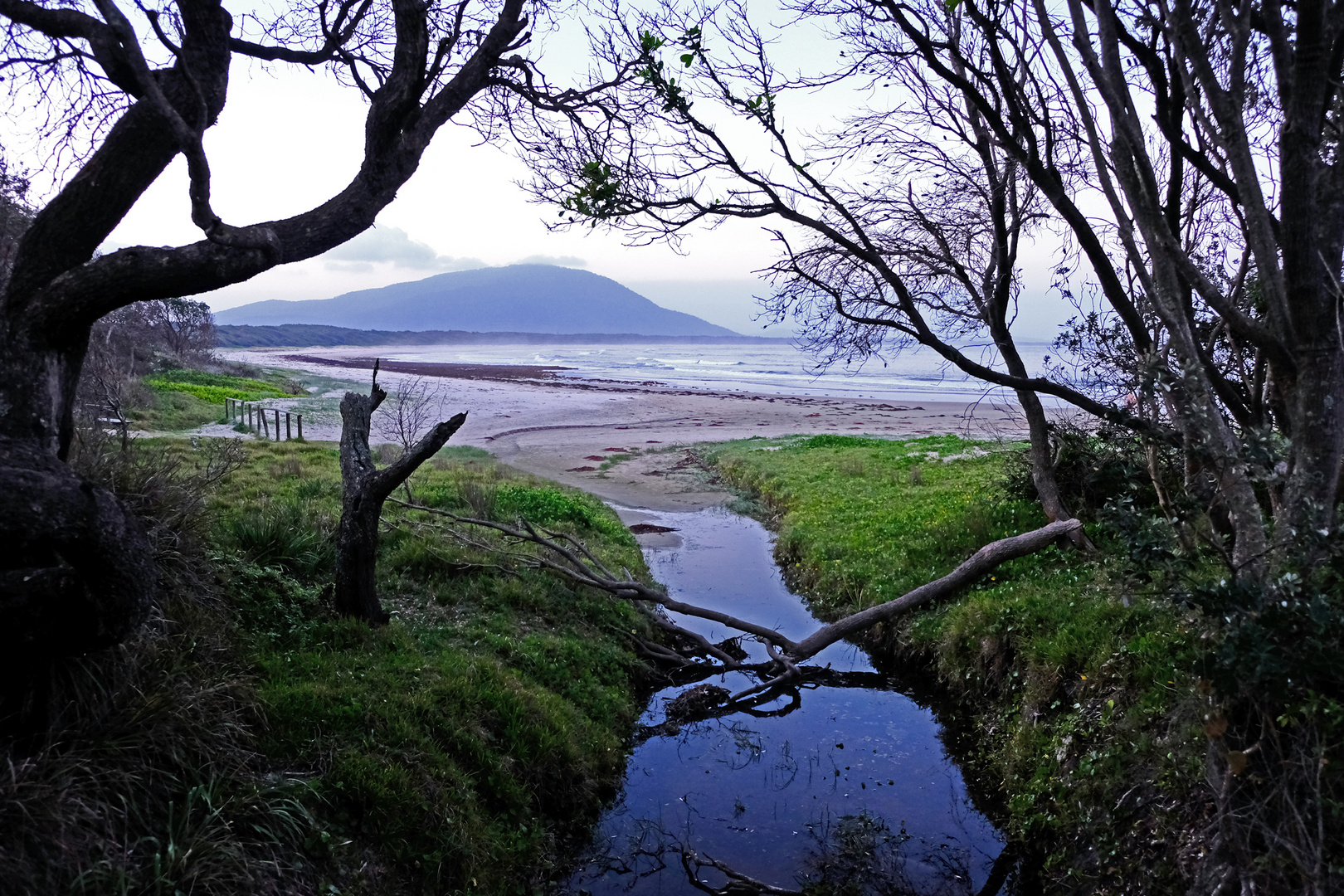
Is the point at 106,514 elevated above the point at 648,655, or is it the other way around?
the point at 106,514

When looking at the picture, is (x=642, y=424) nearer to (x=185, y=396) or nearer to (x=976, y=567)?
(x=185, y=396)

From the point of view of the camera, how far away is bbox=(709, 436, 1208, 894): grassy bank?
17.4 feet

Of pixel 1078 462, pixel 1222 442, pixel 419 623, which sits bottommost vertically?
pixel 419 623

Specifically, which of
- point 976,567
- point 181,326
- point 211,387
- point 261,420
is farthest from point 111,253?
point 181,326

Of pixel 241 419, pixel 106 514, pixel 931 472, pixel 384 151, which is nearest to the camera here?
pixel 106 514

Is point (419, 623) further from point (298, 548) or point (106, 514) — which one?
point (106, 514)

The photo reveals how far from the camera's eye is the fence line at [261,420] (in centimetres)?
2675

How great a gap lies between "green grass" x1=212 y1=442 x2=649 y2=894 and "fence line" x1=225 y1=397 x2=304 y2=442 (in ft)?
55.9

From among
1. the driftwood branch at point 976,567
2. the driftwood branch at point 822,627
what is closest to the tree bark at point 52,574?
the driftwood branch at point 822,627

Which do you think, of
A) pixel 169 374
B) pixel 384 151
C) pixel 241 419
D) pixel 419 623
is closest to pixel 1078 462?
pixel 419 623

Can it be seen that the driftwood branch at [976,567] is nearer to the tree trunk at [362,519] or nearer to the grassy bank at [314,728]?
the grassy bank at [314,728]

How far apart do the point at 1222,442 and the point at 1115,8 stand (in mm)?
4200

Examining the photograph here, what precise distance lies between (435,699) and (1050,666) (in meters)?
5.61

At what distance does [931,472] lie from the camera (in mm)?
19156
